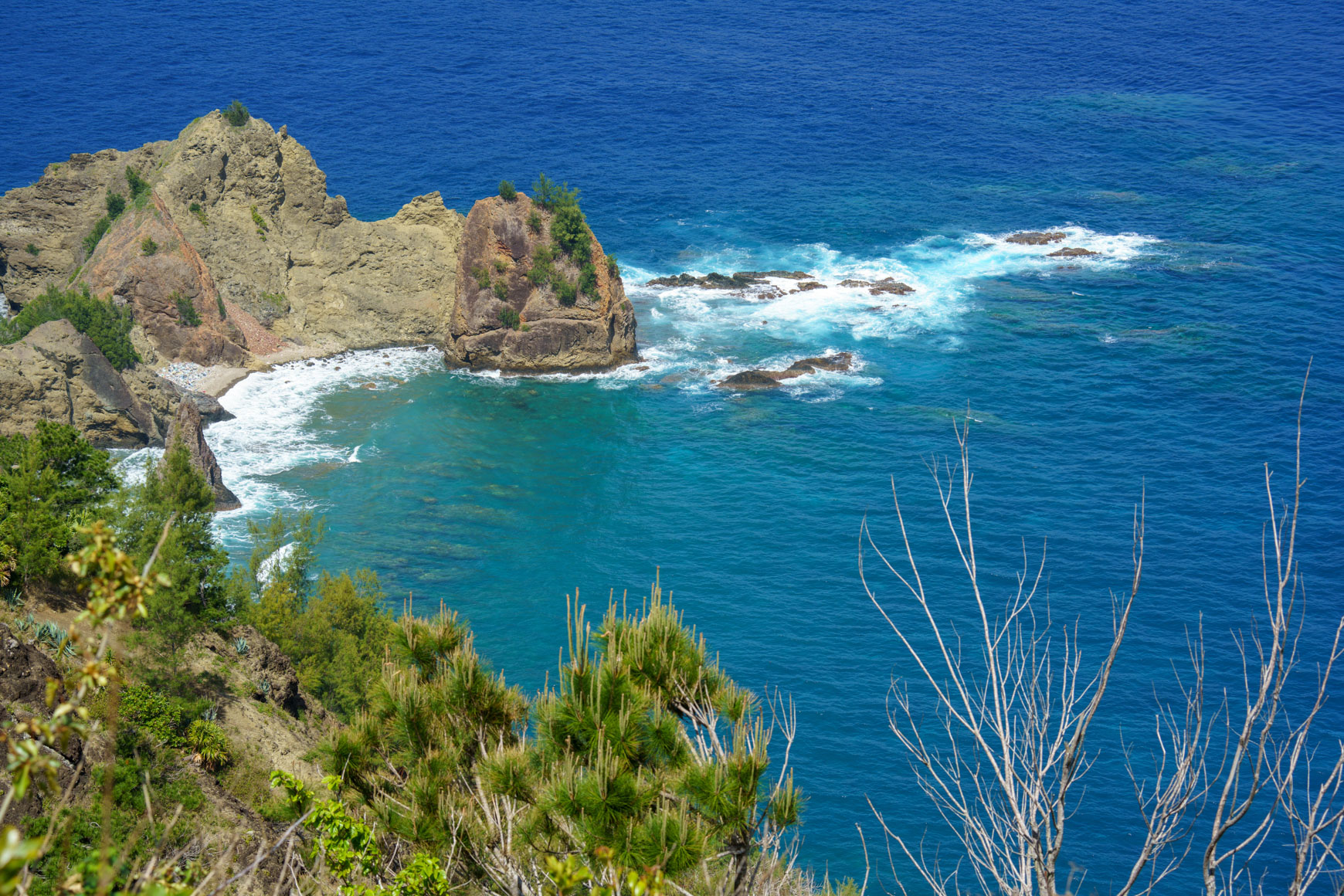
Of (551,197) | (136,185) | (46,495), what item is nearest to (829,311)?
(551,197)

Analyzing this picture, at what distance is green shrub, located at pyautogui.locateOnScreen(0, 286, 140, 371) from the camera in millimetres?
71938

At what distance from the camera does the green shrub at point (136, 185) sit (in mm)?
83875

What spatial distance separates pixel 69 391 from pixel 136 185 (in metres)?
25.8

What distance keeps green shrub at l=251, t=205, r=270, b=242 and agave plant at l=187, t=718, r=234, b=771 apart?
65544mm

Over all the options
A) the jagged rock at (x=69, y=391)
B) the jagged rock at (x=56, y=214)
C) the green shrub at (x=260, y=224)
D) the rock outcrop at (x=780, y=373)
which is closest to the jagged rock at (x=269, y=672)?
the jagged rock at (x=69, y=391)

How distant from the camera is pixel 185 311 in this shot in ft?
265

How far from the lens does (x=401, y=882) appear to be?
1597 centimetres

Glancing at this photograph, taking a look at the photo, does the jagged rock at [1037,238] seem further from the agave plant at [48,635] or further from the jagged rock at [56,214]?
the agave plant at [48,635]

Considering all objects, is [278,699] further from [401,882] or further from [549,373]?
[549,373]

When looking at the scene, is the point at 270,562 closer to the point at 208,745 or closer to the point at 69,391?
the point at 69,391

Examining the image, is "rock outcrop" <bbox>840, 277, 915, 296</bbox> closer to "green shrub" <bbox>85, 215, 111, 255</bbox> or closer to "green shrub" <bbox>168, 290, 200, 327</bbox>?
"green shrub" <bbox>168, 290, 200, 327</bbox>

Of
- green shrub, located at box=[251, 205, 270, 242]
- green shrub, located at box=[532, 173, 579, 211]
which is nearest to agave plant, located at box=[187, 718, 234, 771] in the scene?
green shrub, located at box=[532, 173, 579, 211]

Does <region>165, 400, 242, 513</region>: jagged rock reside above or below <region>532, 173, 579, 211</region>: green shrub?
below

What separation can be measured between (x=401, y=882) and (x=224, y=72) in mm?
149634
